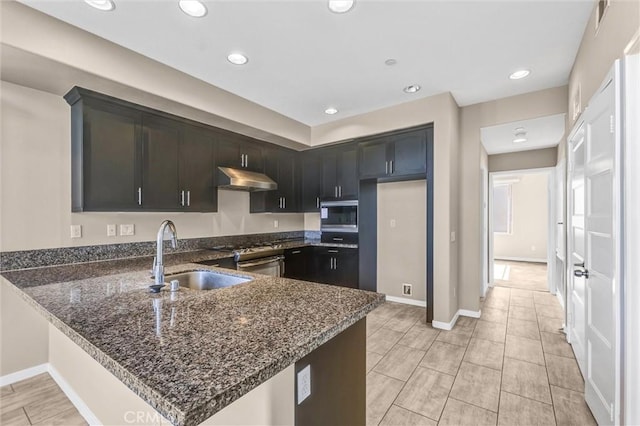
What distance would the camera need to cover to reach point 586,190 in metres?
1.98

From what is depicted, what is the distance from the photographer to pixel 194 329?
97 cm

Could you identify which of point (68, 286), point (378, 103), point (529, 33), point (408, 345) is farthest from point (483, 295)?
point (68, 286)

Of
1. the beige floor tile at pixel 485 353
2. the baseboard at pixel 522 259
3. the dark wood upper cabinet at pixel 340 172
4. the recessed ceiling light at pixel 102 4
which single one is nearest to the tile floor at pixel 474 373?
the beige floor tile at pixel 485 353

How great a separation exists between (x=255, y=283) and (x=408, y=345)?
2.06 meters

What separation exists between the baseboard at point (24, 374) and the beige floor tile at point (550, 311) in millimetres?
5428

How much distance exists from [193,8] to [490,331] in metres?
4.15

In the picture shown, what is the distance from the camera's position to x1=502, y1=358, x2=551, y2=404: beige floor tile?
2130mm

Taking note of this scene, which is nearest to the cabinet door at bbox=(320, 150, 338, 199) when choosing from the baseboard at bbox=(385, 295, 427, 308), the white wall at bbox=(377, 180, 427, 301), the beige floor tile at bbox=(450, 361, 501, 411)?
the white wall at bbox=(377, 180, 427, 301)

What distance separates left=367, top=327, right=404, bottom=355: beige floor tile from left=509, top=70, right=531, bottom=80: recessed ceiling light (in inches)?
117

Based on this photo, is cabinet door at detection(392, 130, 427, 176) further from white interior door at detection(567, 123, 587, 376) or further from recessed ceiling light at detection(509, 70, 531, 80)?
white interior door at detection(567, 123, 587, 376)

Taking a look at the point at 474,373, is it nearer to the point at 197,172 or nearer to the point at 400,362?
the point at 400,362

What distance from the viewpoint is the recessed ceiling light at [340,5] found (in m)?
1.91

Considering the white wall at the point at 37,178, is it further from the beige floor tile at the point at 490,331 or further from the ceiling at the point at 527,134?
the ceiling at the point at 527,134

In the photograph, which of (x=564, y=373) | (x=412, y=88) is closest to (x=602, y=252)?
(x=564, y=373)
